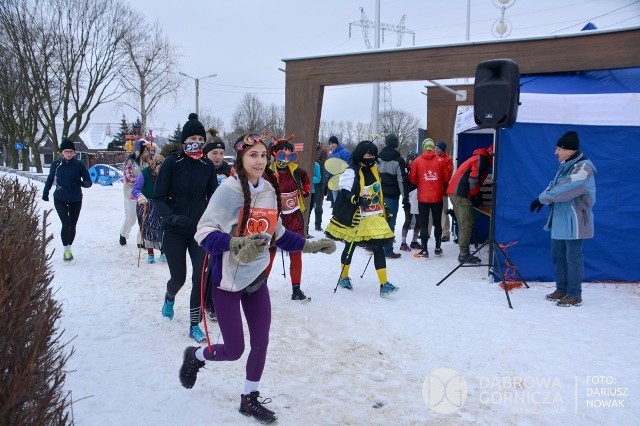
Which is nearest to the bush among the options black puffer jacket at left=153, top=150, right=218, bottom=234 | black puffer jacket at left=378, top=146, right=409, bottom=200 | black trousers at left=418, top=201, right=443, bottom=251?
black puffer jacket at left=153, top=150, right=218, bottom=234

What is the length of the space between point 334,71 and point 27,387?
8467mm

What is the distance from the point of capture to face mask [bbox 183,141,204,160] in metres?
4.88

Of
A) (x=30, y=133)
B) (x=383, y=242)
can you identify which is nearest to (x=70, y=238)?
(x=383, y=242)

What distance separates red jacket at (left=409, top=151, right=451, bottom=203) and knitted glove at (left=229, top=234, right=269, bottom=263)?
6.35 metres

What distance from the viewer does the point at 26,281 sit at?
2.32m

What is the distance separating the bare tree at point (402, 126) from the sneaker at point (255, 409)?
61.8 meters

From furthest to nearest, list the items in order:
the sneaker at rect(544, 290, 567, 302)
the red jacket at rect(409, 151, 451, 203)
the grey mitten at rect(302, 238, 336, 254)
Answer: the red jacket at rect(409, 151, 451, 203) < the sneaker at rect(544, 290, 567, 302) < the grey mitten at rect(302, 238, 336, 254)

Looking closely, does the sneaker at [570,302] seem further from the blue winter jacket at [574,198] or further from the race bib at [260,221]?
the race bib at [260,221]

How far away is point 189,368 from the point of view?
3609 mm

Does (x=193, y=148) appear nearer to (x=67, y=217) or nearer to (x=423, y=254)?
(x=67, y=217)

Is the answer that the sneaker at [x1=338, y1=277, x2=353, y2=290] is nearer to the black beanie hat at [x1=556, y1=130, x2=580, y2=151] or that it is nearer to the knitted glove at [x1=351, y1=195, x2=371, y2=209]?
the knitted glove at [x1=351, y1=195, x2=371, y2=209]

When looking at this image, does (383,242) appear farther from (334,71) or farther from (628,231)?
(334,71)

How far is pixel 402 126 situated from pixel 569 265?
67177 mm

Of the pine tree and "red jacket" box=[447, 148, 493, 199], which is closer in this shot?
"red jacket" box=[447, 148, 493, 199]
